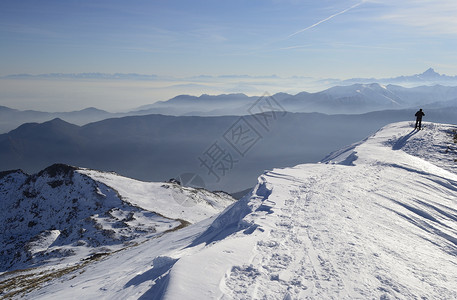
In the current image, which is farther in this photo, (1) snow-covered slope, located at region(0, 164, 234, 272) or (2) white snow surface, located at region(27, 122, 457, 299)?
Answer: (1) snow-covered slope, located at region(0, 164, 234, 272)

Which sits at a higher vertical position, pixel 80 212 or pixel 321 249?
pixel 321 249

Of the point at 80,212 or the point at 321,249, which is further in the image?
the point at 80,212

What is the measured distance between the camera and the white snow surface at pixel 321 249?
8.31 metres

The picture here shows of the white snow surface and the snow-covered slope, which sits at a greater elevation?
the white snow surface

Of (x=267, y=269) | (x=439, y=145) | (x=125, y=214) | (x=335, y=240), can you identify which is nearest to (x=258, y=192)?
(x=335, y=240)

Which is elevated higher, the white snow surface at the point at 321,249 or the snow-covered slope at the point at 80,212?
the white snow surface at the point at 321,249

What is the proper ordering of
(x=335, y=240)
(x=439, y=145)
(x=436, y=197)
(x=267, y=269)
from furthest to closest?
(x=439, y=145), (x=436, y=197), (x=335, y=240), (x=267, y=269)

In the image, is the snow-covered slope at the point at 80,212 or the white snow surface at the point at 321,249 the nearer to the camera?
the white snow surface at the point at 321,249

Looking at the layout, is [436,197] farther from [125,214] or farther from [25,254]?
[25,254]

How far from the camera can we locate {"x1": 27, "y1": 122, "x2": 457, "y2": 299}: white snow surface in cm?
831

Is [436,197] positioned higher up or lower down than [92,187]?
higher up

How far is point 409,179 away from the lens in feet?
69.3

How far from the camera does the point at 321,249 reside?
10.5 m

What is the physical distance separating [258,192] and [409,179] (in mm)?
11284
